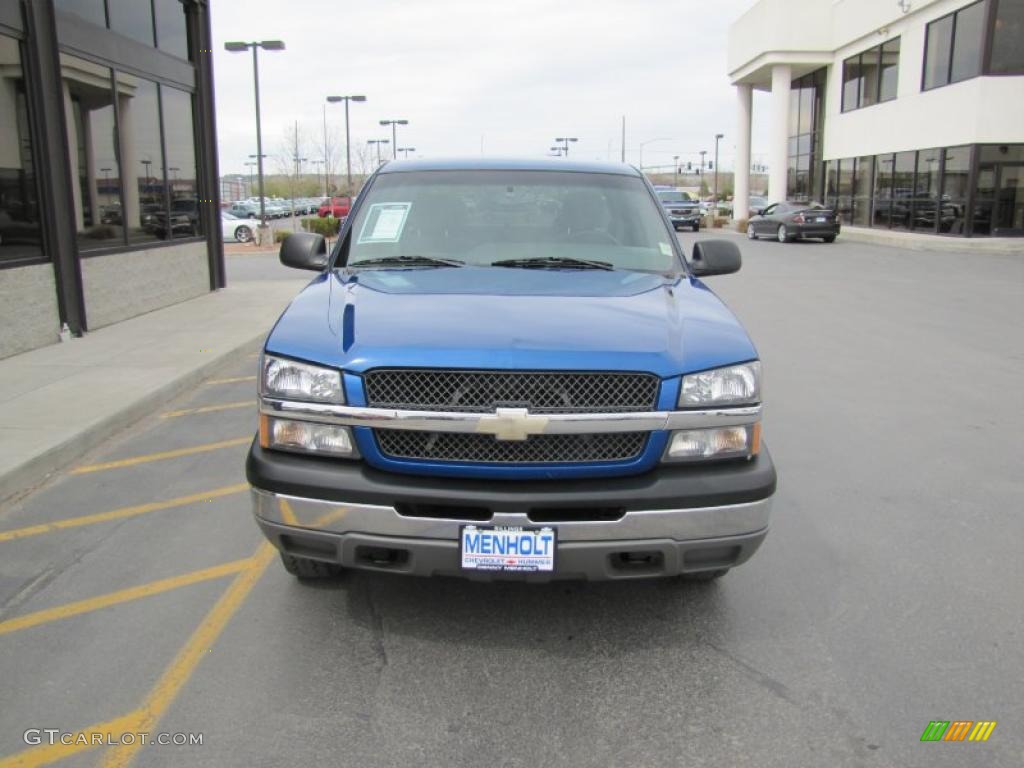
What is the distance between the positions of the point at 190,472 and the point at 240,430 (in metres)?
1.05

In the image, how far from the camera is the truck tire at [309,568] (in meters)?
3.75

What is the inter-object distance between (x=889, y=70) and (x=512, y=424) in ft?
114

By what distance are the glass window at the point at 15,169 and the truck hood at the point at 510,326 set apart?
6.51 metres

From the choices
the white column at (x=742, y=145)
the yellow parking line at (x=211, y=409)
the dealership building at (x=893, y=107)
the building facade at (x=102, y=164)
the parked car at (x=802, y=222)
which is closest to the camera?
the yellow parking line at (x=211, y=409)

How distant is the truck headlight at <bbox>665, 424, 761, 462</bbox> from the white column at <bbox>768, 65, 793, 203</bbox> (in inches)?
1577

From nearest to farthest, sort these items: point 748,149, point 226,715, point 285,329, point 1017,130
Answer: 1. point 226,715
2. point 285,329
3. point 1017,130
4. point 748,149

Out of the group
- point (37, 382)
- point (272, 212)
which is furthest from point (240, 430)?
point (272, 212)

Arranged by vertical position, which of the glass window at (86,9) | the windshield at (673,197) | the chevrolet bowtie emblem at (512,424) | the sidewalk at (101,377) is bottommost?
the sidewalk at (101,377)

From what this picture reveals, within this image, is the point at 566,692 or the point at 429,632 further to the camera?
the point at 429,632

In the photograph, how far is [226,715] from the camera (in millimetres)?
2980

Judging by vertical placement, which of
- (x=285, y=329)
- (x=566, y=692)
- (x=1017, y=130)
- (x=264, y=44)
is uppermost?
(x=264, y=44)

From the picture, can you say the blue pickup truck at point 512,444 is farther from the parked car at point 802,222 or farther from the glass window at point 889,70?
the glass window at point 889,70

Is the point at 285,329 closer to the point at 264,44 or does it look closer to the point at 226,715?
the point at 226,715

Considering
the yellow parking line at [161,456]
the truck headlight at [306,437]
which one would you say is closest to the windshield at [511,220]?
the truck headlight at [306,437]
